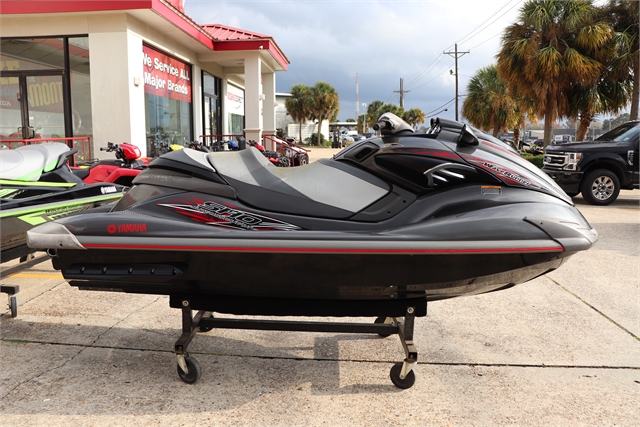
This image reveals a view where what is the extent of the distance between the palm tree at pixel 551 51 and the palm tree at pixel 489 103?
10.0 m

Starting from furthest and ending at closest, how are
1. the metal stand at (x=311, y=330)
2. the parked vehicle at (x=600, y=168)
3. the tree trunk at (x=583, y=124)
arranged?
the tree trunk at (x=583, y=124) → the parked vehicle at (x=600, y=168) → the metal stand at (x=311, y=330)

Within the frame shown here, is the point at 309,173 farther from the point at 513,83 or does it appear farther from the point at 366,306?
the point at 513,83

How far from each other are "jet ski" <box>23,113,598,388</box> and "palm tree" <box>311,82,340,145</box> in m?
50.8

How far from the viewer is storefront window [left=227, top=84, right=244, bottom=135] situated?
1914 cm

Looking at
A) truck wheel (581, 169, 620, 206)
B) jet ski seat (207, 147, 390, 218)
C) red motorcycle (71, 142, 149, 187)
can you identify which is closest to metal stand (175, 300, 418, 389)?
jet ski seat (207, 147, 390, 218)

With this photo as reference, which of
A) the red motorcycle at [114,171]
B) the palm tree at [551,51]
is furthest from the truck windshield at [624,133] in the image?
the red motorcycle at [114,171]

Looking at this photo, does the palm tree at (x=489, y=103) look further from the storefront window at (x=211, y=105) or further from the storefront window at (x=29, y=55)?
the storefront window at (x=29, y=55)

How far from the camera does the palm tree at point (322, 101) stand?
52375mm

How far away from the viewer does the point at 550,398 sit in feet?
8.38

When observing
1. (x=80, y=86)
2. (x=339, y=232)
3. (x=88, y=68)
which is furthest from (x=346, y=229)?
(x=80, y=86)

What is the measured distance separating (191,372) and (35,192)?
7.96 ft

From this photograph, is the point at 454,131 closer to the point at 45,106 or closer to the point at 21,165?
the point at 21,165

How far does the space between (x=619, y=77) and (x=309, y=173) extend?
1733 cm

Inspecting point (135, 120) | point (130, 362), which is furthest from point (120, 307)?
point (135, 120)
